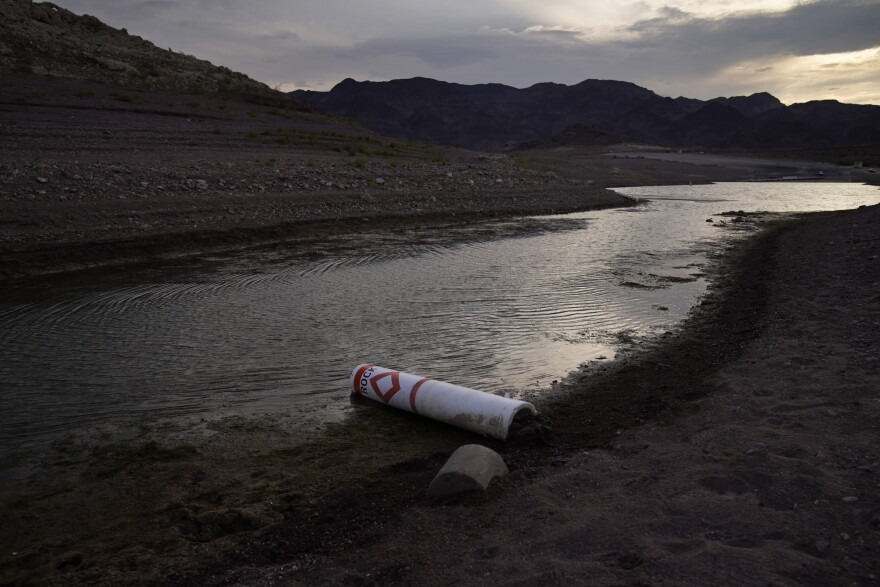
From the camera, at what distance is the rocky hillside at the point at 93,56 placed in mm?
35594

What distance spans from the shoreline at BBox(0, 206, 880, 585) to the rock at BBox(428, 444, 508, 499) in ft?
0.33

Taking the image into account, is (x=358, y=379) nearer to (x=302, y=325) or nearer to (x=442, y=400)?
(x=442, y=400)

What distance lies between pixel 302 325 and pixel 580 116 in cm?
16067

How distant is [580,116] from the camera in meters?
160

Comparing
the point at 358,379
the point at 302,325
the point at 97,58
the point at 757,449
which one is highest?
the point at 97,58

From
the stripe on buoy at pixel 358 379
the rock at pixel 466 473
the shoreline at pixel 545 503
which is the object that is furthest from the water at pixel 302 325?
the rock at pixel 466 473

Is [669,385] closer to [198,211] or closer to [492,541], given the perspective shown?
[492,541]

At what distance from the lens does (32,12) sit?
4128cm

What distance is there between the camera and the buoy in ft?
19.4

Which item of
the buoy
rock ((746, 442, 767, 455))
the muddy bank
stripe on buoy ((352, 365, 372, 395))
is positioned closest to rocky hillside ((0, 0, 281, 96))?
the muddy bank

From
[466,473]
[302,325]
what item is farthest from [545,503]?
[302,325]

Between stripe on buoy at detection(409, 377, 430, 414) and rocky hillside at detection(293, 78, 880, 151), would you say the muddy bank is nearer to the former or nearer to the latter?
stripe on buoy at detection(409, 377, 430, 414)

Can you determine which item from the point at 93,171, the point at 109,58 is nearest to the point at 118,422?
the point at 93,171

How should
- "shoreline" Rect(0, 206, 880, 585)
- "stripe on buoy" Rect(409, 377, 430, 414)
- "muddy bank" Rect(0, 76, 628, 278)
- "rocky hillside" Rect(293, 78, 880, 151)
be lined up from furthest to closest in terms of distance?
"rocky hillside" Rect(293, 78, 880, 151), "muddy bank" Rect(0, 76, 628, 278), "stripe on buoy" Rect(409, 377, 430, 414), "shoreline" Rect(0, 206, 880, 585)
